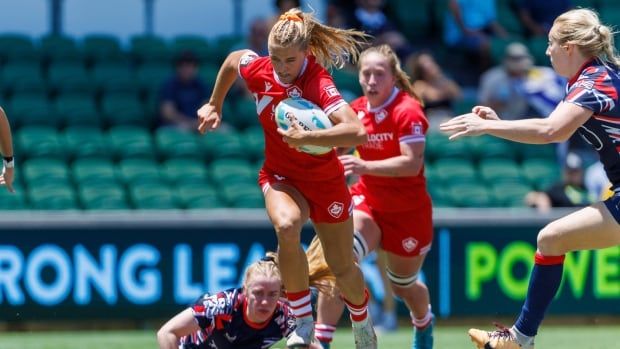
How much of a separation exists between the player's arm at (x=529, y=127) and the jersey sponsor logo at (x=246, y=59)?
1455mm

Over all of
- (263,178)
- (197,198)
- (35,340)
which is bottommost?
(35,340)

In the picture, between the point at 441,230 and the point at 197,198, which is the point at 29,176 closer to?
the point at 197,198

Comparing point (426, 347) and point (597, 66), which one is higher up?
point (597, 66)

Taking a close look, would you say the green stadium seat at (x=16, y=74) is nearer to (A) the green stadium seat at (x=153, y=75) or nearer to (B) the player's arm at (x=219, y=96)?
(A) the green stadium seat at (x=153, y=75)

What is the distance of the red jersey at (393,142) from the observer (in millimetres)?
7977

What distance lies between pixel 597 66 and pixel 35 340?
5.57 meters

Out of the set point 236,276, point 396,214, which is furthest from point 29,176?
point 396,214

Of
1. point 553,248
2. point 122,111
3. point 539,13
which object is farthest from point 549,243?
point 539,13

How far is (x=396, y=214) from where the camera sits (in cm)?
809

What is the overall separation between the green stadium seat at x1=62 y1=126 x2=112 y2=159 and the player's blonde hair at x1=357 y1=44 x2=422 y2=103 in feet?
16.6

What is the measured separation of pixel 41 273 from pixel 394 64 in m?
4.39

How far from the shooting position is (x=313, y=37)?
284 inches

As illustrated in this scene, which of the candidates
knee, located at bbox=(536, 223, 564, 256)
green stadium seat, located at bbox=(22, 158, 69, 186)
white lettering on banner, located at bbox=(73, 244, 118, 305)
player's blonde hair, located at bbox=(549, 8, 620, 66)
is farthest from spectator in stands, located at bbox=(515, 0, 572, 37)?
knee, located at bbox=(536, 223, 564, 256)

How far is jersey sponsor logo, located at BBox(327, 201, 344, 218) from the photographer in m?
7.08
